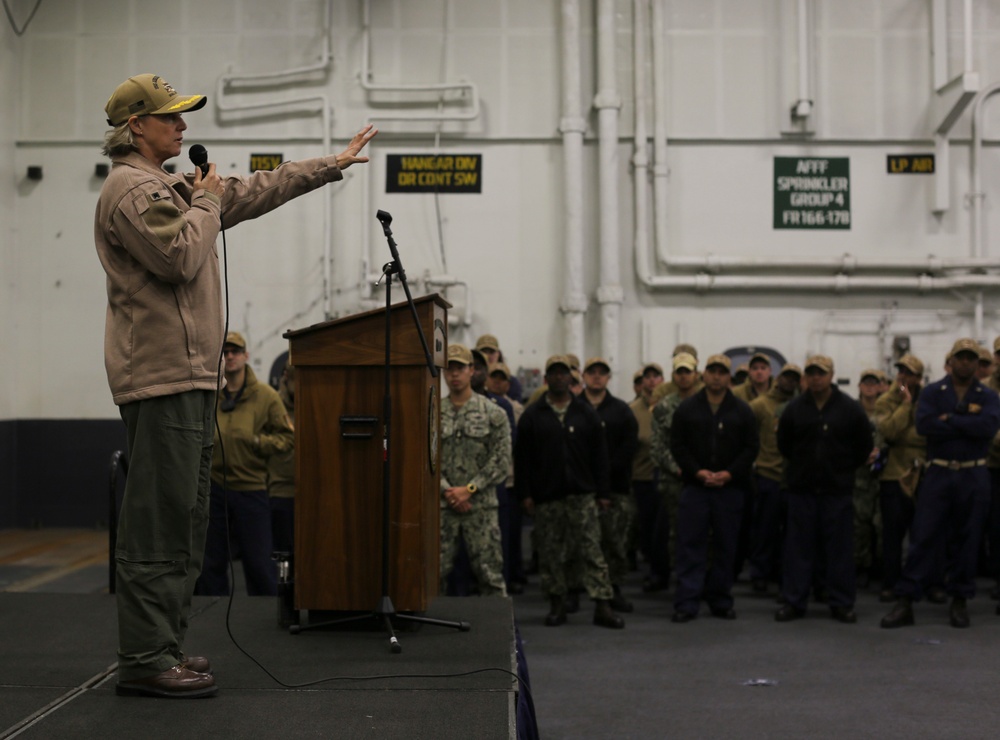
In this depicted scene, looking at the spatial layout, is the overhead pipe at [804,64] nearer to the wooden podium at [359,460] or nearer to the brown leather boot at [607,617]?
the brown leather boot at [607,617]

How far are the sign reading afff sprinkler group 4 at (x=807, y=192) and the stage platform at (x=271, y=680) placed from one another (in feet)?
25.4

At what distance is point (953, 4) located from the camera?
36.6 ft

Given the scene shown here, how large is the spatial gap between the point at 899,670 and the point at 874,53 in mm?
7472

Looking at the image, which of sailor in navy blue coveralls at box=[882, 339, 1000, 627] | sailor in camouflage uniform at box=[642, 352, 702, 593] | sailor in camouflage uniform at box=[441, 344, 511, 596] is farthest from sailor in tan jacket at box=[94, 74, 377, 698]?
sailor in navy blue coveralls at box=[882, 339, 1000, 627]

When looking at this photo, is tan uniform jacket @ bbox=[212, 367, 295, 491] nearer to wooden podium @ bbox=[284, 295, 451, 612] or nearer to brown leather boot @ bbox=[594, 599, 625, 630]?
wooden podium @ bbox=[284, 295, 451, 612]

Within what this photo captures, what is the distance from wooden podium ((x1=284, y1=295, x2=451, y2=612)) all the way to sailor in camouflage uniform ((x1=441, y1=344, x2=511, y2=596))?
1969 millimetres

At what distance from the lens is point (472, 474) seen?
629 centimetres

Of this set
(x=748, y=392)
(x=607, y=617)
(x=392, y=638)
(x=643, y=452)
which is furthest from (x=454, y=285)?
(x=392, y=638)

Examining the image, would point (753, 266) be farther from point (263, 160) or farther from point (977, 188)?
point (263, 160)

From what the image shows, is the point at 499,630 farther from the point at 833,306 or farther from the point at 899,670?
the point at 833,306

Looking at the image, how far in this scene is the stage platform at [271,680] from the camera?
2.84 m

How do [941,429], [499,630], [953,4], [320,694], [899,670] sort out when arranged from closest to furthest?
[320,694] → [499,630] → [899,670] → [941,429] → [953,4]

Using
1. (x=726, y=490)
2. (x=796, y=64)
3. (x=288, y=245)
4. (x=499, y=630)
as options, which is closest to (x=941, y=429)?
(x=726, y=490)

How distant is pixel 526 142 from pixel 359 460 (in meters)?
7.70
